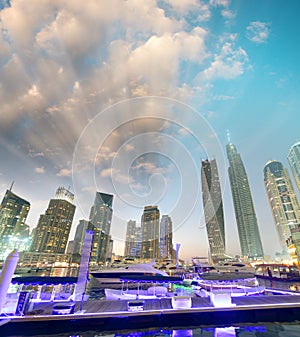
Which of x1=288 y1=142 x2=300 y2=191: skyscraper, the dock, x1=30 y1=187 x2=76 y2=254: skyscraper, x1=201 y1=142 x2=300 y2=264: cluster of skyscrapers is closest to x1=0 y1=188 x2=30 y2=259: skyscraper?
x1=30 y1=187 x2=76 y2=254: skyscraper

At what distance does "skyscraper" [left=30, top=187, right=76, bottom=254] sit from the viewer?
12038cm

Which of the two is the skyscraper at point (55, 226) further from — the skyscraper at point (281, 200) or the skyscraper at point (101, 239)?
the skyscraper at point (281, 200)

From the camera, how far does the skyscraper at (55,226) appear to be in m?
120

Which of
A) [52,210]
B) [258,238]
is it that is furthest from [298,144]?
[52,210]

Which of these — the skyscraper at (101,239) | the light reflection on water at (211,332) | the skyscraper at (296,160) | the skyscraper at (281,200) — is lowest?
the light reflection on water at (211,332)

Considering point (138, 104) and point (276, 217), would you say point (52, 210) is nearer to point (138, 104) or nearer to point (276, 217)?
point (138, 104)

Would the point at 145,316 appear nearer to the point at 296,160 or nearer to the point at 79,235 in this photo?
the point at 79,235

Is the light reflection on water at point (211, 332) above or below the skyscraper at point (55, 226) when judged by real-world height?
below

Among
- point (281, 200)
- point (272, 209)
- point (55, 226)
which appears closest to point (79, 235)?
point (55, 226)

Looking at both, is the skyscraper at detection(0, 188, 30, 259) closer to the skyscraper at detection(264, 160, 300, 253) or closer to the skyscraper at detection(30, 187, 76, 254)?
the skyscraper at detection(30, 187, 76, 254)

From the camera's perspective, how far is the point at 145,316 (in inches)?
349

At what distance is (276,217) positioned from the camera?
16450cm

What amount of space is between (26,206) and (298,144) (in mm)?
229893

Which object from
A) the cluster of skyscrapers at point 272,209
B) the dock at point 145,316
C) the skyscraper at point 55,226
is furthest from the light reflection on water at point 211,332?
the skyscraper at point 55,226
